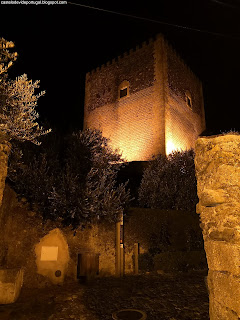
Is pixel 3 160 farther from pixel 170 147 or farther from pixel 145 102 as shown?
pixel 145 102

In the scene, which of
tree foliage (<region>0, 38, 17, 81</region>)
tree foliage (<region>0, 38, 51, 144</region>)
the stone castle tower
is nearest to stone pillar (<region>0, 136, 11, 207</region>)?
tree foliage (<region>0, 38, 51, 144</region>)

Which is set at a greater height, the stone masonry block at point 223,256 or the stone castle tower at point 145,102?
the stone castle tower at point 145,102

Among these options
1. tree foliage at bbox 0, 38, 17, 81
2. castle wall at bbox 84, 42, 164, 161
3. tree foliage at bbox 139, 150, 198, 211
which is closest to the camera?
tree foliage at bbox 0, 38, 17, 81

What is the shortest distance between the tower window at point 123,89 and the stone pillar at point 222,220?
19039 millimetres

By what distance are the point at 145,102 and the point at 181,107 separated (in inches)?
134

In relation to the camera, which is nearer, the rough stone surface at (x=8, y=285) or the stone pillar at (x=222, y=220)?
the stone pillar at (x=222, y=220)

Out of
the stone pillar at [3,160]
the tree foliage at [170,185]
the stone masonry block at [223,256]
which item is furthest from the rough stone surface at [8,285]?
the tree foliage at [170,185]

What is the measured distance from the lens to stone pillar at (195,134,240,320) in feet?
8.52

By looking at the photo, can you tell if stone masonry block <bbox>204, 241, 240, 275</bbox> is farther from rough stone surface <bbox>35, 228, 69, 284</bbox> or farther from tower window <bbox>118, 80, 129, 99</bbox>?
tower window <bbox>118, 80, 129, 99</bbox>

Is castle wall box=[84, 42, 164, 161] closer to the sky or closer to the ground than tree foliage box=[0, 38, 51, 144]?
closer to the sky

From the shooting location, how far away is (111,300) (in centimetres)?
565

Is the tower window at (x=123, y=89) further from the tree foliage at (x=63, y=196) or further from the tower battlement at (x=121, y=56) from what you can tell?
the tree foliage at (x=63, y=196)

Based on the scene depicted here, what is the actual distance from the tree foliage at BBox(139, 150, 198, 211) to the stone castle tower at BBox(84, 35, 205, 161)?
201 cm

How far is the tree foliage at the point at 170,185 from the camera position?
43.9 ft
